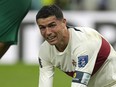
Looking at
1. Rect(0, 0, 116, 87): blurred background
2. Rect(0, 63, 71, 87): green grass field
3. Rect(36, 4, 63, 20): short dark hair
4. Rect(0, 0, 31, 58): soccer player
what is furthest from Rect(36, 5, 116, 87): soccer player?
Rect(0, 0, 116, 87): blurred background

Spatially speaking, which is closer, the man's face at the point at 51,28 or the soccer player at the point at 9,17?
the man's face at the point at 51,28

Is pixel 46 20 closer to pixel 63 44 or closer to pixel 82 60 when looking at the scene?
pixel 63 44

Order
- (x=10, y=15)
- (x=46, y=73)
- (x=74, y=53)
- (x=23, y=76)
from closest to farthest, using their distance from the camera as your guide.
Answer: (x=74, y=53), (x=46, y=73), (x=10, y=15), (x=23, y=76)

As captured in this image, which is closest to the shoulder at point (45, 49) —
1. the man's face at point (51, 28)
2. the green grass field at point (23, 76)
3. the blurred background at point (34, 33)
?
the man's face at point (51, 28)

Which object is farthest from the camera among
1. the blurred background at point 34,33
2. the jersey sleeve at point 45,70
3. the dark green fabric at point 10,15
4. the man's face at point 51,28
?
the blurred background at point 34,33

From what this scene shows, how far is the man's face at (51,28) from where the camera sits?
285 inches

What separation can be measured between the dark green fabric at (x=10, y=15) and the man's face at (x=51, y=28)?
2.54ft

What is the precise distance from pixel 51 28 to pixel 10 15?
934 mm

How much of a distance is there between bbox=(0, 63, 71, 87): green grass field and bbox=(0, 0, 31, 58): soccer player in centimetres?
387

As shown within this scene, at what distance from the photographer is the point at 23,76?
13773mm

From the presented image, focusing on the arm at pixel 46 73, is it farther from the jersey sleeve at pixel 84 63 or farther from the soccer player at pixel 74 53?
the jersey sleeve at pixel 84 63

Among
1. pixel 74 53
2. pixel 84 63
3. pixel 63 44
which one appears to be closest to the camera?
pixel 84 63

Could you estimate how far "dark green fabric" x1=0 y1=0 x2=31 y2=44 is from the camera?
797cm

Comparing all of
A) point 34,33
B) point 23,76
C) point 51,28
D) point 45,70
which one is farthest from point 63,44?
point 34,33
